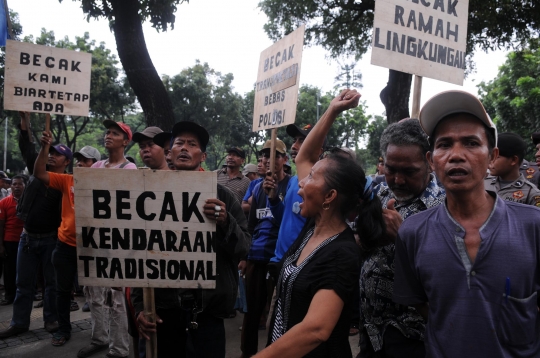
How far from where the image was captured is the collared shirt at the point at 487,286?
1406 millimetres

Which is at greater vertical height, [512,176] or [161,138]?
[161,138]

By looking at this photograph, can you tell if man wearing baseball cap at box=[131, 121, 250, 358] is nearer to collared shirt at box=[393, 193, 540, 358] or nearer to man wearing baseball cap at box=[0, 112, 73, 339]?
collared shirt at box=[393, 193, 540, 358]

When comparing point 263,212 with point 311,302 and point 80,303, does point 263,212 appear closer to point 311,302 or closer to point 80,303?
point 311,302

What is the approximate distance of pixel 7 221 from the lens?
275 inches

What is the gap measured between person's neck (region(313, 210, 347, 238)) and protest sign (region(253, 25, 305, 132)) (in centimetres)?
177

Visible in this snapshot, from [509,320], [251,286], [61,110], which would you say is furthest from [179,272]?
[61,110]

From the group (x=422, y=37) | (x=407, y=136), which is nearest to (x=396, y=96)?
(x=422, y=37)

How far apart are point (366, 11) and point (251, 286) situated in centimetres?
996

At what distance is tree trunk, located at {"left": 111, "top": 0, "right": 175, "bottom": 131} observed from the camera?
311 inches

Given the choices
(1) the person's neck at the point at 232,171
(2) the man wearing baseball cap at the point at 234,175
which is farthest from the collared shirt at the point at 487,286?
(1) the person's neck at the point at 232,171

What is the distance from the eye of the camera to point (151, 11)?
8875 mm

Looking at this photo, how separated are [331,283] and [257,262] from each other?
269cm

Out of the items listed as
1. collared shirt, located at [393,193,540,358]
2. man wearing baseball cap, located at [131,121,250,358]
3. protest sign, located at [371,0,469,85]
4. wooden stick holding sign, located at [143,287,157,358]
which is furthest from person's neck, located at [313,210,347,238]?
protest sign, located at [371,0,469,85]

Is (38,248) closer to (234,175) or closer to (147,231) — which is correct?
(234,175)
